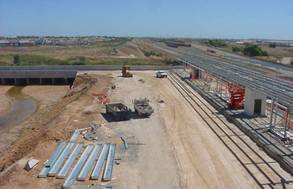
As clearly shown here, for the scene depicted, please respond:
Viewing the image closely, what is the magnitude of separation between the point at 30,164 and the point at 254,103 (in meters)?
18.1

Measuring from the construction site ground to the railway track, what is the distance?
160mm

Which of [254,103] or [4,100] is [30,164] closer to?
[254,103]

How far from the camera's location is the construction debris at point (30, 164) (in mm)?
20564

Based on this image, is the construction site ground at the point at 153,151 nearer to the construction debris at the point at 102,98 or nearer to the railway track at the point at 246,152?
the railway track at the point at 246,152

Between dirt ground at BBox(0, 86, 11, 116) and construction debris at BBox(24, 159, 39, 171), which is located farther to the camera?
dirt ground at BBox(0, 86, 11, 116)

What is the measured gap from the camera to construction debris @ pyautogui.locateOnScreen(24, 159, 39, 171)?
20.6 meters

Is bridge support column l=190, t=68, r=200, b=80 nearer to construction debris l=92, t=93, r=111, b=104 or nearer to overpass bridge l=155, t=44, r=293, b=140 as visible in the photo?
overpass bridge l=155, t=44, r=293, b=140

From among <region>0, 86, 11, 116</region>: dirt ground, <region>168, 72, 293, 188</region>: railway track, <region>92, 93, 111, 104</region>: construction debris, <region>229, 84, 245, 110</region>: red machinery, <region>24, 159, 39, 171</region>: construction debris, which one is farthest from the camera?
<region>0, 86, 11, 116</region>: dirt ground

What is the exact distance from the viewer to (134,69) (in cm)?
6988

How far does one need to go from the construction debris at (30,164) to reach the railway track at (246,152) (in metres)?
11.4

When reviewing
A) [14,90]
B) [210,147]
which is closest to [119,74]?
[14,90]

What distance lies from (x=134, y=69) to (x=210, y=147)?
153ft

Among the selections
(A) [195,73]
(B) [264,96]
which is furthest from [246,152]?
(A) [195,73]

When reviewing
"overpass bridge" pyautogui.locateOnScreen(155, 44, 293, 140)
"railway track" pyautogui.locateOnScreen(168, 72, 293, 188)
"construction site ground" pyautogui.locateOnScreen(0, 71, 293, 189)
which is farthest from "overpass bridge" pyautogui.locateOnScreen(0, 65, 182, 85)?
"railway track" pyautogui.locateOnScreen(168, 72, 293, 188)
